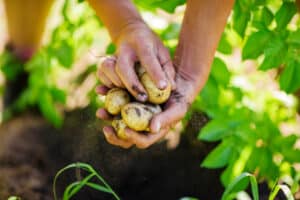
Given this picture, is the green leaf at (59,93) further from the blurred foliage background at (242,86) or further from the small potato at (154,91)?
the small potato at (154,91)

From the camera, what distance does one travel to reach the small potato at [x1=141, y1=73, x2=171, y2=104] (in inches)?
67.9

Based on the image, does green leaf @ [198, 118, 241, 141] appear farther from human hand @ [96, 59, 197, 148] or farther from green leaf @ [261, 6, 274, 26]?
green leaf @ [261, 6, 274, 26]

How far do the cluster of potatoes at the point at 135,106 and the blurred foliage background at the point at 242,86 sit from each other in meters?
0.31

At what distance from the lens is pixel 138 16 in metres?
1.98

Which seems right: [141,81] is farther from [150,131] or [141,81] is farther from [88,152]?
[88,152]

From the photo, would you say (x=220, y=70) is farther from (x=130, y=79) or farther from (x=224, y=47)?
(x=130, y=79)

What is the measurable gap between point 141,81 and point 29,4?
4.92 feet

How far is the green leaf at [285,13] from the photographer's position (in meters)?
1.89

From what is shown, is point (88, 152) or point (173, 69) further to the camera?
point (88, 152)

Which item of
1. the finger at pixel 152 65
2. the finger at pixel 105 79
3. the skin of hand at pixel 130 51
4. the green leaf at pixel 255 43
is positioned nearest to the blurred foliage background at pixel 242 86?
the green leaf at pixel 255 43

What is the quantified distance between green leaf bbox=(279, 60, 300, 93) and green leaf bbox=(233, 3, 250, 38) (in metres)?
0.18

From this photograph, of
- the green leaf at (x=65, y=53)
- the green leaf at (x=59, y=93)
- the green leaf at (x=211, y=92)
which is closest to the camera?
the green leaf at (x=211, y=92)

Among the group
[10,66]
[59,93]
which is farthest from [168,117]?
[10,66]

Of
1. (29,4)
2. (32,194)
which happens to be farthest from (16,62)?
(32,194)
